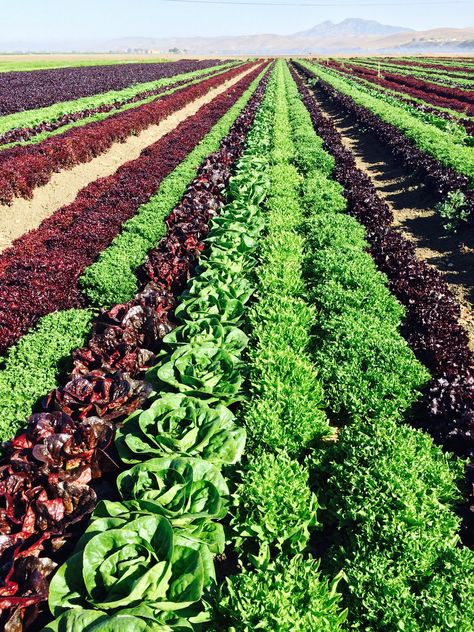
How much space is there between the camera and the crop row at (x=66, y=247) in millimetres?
7614

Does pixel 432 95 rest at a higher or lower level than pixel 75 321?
higher

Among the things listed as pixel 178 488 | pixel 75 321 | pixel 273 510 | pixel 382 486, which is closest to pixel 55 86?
pixel 75 321

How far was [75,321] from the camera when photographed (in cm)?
685

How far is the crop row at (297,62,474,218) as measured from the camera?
12.8 m

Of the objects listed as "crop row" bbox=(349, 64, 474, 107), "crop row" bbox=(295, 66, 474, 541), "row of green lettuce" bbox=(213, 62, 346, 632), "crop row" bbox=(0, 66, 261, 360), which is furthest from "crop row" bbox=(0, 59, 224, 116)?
"row of green lettuce" bbox=(213, 62, 346, 632)

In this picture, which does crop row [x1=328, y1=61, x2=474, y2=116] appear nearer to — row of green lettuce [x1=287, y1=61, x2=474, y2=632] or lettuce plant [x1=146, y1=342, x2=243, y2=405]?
row of green lettuce [x1=287, y1=61, x2=474, y2=632]

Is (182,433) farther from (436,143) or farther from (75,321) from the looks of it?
(436,143)

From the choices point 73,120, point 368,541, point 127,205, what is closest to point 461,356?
point 368,541

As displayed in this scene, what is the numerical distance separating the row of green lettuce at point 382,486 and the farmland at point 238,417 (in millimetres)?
23

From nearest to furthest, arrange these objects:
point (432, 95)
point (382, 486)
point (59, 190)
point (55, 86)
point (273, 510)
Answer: point (273, 510)
point (382, 486)
point (59, 190)
point (432, 95)
point (55, 86)

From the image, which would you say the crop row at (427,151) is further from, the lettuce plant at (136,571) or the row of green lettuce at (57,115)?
the row of green lettuce at (57,115)

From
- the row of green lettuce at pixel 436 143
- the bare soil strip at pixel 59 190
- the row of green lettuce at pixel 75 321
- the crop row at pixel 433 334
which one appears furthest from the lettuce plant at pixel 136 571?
the row of green lettuce at pixel 436 143

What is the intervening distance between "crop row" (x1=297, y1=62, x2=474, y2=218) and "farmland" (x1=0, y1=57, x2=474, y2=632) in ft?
1.36

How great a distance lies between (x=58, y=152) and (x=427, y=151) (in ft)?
45.6
